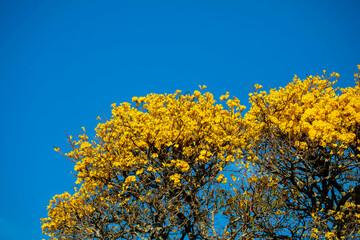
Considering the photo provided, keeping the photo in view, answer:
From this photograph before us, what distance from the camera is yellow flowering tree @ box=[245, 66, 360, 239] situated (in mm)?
15672

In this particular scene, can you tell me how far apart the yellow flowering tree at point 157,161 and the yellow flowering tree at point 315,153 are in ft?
6.01

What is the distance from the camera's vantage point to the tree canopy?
15273 mm

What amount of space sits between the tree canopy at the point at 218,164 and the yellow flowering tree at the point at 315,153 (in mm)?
60

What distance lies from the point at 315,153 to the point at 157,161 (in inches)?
375

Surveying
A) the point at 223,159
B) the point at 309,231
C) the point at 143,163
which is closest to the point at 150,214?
the point at 143,163

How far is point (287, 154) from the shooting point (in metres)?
16.5

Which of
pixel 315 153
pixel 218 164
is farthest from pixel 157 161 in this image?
pixel 315 153

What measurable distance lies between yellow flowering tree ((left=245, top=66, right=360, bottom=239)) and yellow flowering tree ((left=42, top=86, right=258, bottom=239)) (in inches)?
72.2

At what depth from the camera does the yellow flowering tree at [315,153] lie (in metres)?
15.7

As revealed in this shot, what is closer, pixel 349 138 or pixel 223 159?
pixel 349 138

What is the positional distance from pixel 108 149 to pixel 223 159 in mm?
6621

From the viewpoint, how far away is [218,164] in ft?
55.8

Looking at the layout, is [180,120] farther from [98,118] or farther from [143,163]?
[98,118]

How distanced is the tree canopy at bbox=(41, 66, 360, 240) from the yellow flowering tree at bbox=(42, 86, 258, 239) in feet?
0.21
